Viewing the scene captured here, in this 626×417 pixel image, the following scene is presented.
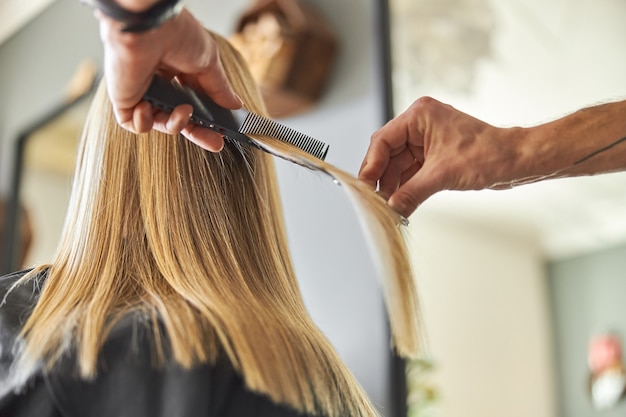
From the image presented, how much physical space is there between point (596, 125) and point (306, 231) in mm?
818

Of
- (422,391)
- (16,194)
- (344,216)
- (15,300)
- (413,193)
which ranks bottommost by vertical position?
(422,391)

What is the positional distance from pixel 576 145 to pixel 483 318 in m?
0.45

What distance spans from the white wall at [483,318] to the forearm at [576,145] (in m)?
0.33

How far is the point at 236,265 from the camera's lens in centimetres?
80

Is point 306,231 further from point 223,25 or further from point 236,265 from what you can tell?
point 236,265

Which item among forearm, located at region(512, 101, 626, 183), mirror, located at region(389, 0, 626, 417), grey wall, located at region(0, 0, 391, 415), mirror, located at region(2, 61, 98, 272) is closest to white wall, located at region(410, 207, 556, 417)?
mirror, located at region(389, 0, 626, 417)

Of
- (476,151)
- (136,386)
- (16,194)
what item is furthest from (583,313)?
(16,194)

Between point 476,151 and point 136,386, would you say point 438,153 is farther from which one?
point 136,386

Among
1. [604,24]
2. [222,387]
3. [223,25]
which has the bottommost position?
[222,387]

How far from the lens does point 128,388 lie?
0.65 m

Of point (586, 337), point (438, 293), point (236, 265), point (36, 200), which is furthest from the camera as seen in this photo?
point (36, 200)

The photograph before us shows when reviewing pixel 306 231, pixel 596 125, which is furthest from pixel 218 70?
pixel 306 231

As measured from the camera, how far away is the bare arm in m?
0.86

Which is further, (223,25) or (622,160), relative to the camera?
(223,25)
